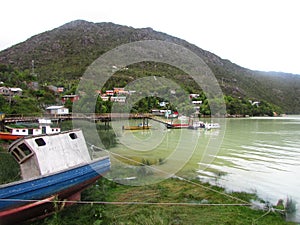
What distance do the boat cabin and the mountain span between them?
80.2 m

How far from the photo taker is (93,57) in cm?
9956

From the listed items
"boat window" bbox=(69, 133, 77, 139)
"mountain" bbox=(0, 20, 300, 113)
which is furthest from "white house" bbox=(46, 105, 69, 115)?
"mountain" bbox=(0, 20, 300, 113)

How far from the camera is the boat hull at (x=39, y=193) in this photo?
6707 mm

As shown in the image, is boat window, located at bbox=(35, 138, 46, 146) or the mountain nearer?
boat window, located at bbox=(35, 138, 46, 146)

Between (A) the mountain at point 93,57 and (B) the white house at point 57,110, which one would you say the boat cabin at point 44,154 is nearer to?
(B) the white house at point 57,110

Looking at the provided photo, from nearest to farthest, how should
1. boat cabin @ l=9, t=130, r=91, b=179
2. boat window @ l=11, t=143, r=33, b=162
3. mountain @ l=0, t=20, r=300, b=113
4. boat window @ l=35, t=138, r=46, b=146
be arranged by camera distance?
boat cabin @ l=9, t=130, r=91, b=179, boat window @ l=11, t=143, r=33, b=162, boat window @ l=35, t=138, r=46, b=146, mountain @ l=0, t=20, r=300, b=113

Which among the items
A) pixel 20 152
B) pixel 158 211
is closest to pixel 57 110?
pixel 20 152

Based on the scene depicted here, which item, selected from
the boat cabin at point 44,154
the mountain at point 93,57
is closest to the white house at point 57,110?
the boat cabin at point 44,154

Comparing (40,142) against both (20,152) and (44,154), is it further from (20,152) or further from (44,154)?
(20,152)

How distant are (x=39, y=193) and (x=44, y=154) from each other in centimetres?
117

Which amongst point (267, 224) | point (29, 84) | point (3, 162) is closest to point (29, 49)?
point (29, 84)

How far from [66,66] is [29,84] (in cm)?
4249

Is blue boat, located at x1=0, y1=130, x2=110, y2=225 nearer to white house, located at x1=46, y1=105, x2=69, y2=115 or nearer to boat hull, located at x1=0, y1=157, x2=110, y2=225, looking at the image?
boat hull, located at x1=0, y1=157, x2=110, y2=225

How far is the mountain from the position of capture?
102219 mm
